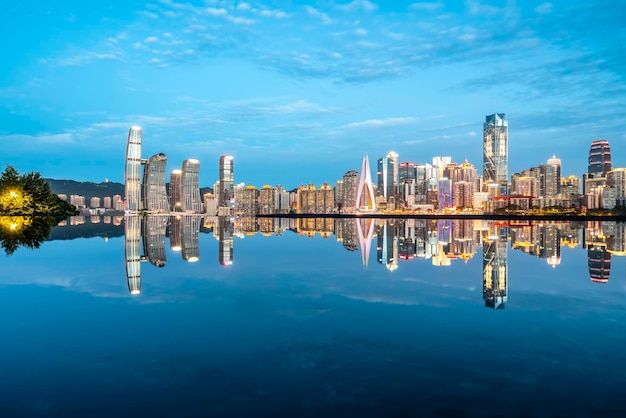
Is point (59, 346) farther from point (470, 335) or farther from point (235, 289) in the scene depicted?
point (470, 335)

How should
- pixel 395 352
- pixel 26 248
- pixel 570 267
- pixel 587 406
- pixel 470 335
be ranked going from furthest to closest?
pixel 26 248
pixel 570 267
pixel 470 335
pixel 395 352
pixel 587 406

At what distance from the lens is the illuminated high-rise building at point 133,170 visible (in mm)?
154000

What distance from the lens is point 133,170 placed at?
157 meters

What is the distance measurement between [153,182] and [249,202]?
119 ft

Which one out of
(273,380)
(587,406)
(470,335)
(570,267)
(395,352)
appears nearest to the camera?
(587,406)

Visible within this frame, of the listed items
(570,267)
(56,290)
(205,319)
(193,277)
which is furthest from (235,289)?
(570,267)

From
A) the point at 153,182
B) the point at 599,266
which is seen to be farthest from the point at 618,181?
the point at 599,266

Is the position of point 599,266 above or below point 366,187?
below

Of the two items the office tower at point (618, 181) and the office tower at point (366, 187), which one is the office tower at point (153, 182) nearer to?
the office tower at point (366, 187)

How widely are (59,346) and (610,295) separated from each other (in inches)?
497

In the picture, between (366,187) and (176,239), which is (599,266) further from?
(366,187)

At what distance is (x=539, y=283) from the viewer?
14.3 m

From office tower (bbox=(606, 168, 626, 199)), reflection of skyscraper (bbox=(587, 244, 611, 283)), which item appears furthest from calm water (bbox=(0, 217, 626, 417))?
office tower (bbox=(606, 168, 626, 199))

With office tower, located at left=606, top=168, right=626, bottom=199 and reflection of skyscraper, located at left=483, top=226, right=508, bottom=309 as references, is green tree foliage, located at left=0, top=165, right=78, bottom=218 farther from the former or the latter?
office tower, located at left=606, top=168, right=626, bottom=199
